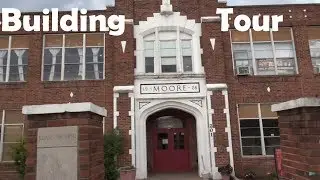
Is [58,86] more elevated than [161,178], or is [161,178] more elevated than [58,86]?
[58,86]

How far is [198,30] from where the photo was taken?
54.6 feet

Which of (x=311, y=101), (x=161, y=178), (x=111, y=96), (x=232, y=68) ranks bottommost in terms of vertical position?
(x=161, y=178)

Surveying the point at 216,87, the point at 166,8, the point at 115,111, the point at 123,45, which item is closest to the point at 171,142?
the point at 115,111

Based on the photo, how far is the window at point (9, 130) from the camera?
619 inches

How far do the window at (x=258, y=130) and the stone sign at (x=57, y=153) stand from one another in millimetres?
12368

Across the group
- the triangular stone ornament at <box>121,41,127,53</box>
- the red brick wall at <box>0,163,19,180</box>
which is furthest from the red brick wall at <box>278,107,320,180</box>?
the red brick wall at <box>0,163,19,180</box>

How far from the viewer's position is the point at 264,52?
1691 cm

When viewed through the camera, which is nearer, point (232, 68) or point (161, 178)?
point (161, 178)

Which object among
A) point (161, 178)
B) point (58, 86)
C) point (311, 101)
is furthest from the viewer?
point (58, 86)

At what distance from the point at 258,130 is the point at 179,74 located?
15.3ft

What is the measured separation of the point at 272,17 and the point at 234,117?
5.54 meters

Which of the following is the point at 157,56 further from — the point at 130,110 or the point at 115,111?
the point at 115,111

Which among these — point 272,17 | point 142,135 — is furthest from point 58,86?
point 272,17

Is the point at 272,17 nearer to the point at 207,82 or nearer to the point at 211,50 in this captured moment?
the point at 211,50
